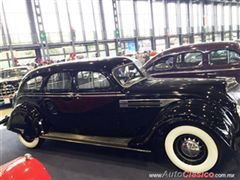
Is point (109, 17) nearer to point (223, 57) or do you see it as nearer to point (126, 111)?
point (223, 57)

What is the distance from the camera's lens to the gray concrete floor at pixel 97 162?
2.85 meters

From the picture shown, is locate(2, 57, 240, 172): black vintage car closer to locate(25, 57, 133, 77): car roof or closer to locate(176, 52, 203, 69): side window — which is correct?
locate(25, 57, 133, 77): car roof

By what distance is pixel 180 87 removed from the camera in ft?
9.67

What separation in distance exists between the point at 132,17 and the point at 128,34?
139cm

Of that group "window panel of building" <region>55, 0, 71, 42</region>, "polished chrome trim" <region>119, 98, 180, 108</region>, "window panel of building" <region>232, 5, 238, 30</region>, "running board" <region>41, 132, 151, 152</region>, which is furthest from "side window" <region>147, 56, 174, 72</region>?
"window panel of building" <region>232, 5, 238, 30</region>

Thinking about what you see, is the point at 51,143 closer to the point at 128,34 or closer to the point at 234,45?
the point at 234,45

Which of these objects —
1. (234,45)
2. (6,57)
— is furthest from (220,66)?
(6,57)

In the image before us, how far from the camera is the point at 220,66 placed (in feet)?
16.4

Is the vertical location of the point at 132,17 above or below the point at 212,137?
above

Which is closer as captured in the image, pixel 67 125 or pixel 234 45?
pixel 67 125

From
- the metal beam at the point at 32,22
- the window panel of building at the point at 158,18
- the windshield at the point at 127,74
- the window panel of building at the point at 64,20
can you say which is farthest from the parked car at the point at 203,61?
the window panel of building at the point at 158,18

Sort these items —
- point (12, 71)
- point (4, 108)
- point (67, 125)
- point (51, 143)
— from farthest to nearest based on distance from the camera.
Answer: point (12, 71) → point (4, 108) → point (51, 143) → point (67, 125)

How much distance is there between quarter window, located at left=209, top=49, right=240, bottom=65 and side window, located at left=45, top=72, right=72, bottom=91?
3054 mm

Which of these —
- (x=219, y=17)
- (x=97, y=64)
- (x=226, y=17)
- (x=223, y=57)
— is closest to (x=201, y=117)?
(x=97, y=64)
